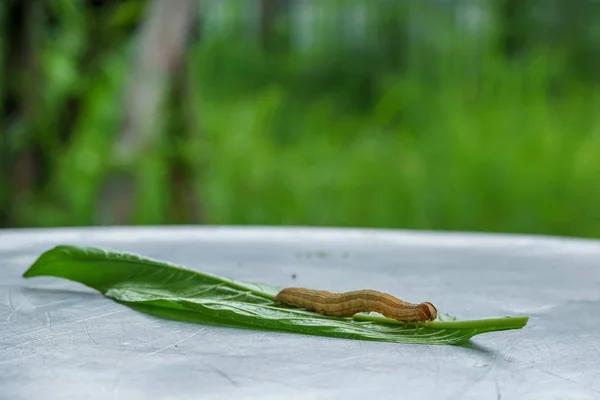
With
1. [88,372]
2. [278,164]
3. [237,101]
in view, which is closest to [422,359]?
[88,372]

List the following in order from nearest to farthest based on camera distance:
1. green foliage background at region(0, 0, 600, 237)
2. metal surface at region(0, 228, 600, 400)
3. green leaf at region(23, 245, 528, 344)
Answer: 1. metal surface at region(0, 228, 600, 400)
2. green leaf at region(23, 245, 528, 344)
3. green foliage background at region(0, 0, 600, 237)

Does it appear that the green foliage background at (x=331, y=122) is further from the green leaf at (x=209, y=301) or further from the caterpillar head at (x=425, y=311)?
the caterpillar head at (x=425, y=311)

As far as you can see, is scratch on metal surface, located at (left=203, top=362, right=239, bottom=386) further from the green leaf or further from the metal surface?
the green leaf

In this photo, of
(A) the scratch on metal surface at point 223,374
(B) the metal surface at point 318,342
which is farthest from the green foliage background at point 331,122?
(A) the scratch on metal surface at point 223,374

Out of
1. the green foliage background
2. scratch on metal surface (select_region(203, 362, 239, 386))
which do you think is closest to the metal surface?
scratch on metal surface (select_region(203, 362, 239, 386))

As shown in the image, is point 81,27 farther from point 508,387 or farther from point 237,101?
point 508,387

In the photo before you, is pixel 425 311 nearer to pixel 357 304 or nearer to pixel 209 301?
pixel 357 304

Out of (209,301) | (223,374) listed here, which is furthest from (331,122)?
(223,374)
